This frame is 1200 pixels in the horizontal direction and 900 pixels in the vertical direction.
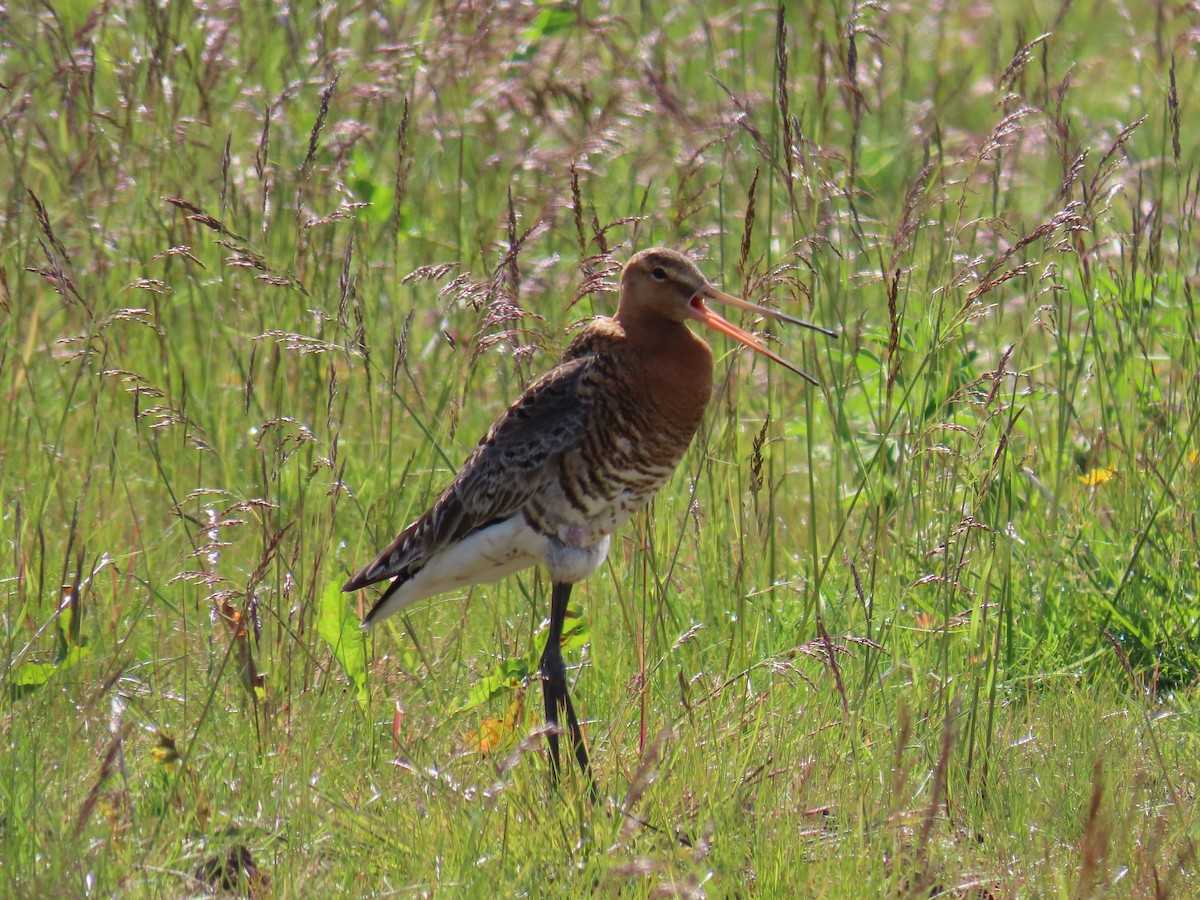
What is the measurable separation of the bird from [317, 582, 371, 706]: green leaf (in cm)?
7

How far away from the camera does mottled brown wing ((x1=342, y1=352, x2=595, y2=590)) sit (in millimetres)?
4352

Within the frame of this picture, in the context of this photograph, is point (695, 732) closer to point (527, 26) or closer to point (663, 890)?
point (663, 890)

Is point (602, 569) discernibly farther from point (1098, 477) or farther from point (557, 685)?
point (1098, 477)

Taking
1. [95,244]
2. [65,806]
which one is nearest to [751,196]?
[65,806]

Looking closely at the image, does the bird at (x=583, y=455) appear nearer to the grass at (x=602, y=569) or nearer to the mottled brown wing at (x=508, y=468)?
the mottled brown wing at (x=508, y=468)

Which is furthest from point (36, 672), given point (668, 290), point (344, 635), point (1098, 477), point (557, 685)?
point (1098, 477)

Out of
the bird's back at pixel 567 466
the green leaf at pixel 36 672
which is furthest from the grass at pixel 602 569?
the bird's back at pixel 567 466

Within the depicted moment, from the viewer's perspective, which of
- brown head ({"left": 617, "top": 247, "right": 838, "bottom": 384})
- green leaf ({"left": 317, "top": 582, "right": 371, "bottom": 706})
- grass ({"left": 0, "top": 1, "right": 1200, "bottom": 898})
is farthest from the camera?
brown head ({"left": 617, "top": 247, "right": 838, "bottom": 384})

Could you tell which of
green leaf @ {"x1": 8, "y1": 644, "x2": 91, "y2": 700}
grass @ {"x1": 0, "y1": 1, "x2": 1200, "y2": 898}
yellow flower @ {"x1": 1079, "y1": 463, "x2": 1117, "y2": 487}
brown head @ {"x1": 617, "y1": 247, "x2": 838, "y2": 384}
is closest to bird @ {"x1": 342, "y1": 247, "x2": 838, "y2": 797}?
brown head @ {"x1": 617, "y1": 247, "x2": 838, "y2": 384}

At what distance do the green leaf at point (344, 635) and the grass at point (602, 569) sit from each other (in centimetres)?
1

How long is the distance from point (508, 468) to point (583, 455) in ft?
0.76

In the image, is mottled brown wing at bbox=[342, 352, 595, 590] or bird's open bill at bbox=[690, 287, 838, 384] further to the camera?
mottled brown wing at bbox=[342, 352, 595, 590]

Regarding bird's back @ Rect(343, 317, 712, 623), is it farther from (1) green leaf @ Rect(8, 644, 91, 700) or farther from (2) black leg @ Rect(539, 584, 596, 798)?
(1) green leaf @ Rect(8, 644, 91, 700)

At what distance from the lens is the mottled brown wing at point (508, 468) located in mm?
4352
